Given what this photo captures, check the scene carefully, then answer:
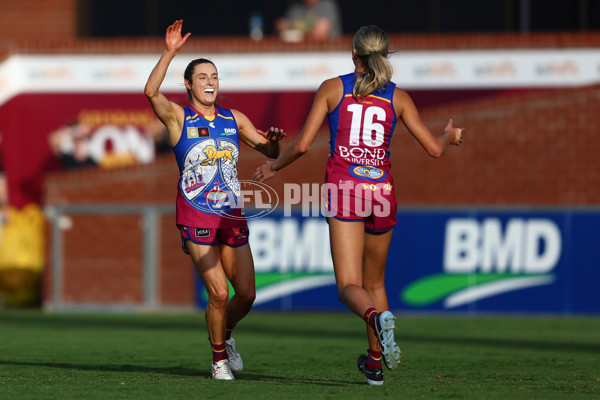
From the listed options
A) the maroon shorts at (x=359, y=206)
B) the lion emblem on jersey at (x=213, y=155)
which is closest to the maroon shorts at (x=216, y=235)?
the lion emblem on jersey at (x=213, y=155)

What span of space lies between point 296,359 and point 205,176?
254 centimetres

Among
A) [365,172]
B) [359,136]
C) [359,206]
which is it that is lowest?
[359,206]

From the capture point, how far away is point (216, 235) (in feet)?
24.9

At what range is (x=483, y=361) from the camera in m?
9.32

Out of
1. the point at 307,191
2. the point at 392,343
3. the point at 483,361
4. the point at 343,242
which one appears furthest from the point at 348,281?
the point at 307,191

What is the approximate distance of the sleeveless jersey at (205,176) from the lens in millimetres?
7520

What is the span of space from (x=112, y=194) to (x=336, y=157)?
38.1ft

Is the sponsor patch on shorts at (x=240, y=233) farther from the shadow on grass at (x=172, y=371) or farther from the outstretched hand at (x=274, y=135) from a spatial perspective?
the shadow on grass at (x=172, y=371)

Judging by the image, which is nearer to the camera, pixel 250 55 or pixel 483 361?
pixel 483 361

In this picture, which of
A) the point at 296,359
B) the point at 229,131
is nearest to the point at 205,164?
the point at 229,131

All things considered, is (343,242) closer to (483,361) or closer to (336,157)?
(336,157)

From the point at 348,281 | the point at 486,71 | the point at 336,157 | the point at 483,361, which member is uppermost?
the point at 486,71

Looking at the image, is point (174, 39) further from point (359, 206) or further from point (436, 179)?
point (436, 179)

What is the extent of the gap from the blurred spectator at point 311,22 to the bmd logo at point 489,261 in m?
5.27
